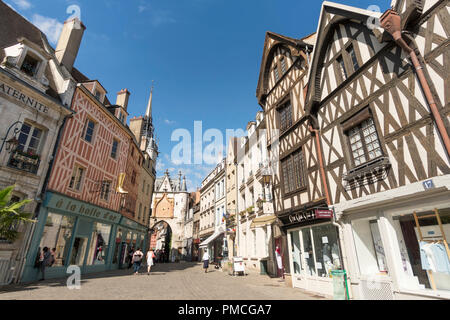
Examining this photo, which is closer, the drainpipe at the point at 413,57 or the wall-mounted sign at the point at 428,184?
the drainpipe at the point at 413,57

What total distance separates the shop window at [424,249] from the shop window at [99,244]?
47.1ft

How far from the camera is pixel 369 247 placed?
645 cm

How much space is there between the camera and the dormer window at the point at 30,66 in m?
9.86

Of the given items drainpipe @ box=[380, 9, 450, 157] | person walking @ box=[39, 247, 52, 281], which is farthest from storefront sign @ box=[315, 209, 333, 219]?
person walking @ box=[39, 247, 52, 281]

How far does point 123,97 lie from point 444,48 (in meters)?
18.2

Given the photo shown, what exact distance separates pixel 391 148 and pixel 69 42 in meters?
15.9

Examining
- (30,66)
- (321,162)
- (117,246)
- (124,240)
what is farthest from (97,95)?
(321,162)

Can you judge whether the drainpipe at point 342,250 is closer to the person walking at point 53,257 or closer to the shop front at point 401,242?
the shop front at point 401,242

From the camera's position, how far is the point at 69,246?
11367 millimetres

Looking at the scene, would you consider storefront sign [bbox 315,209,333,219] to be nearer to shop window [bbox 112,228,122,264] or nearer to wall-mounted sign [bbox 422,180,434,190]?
wall-mounted sign [bbox 422,180,434,190]

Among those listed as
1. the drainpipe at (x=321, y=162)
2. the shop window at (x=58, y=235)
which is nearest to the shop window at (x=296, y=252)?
the drainpipe at (x=321, y=162)

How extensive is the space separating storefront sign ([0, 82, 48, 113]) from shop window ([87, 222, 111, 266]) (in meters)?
7.06

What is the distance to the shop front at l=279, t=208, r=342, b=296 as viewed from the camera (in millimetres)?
7296

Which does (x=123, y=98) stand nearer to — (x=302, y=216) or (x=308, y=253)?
(x=302, y=216)
